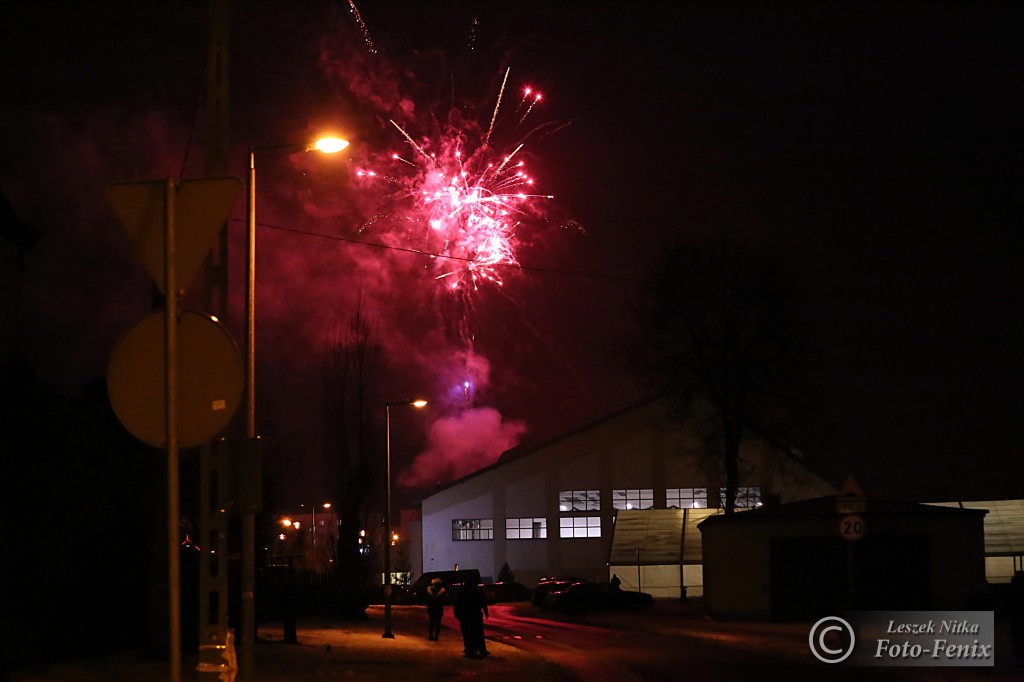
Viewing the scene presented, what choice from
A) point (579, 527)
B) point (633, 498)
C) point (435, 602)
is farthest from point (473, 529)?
point (435, 602)

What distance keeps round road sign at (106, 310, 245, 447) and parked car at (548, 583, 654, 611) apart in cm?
4860

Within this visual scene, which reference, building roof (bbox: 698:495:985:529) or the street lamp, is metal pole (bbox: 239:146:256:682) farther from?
building roof (bbox: 698:495:985:529)

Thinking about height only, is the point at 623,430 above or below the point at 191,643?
above

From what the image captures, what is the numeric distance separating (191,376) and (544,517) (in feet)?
231

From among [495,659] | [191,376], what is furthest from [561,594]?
[191,376]

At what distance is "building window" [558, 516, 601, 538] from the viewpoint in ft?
242

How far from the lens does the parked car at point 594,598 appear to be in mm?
52562

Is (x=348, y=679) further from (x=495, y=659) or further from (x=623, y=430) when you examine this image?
(x=623, y=430)

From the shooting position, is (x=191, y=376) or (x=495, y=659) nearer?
(x=191, y=376)

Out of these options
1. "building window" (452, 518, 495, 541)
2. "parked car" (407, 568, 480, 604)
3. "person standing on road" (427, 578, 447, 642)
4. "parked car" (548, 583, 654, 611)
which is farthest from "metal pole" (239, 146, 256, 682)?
"building window" (452, 518, 495, 541)

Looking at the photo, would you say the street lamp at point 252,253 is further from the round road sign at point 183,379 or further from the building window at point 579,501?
the building window at point 579,501

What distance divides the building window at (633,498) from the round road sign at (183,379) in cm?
6893

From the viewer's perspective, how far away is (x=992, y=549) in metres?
53.2

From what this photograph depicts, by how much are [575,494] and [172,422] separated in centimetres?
7029
